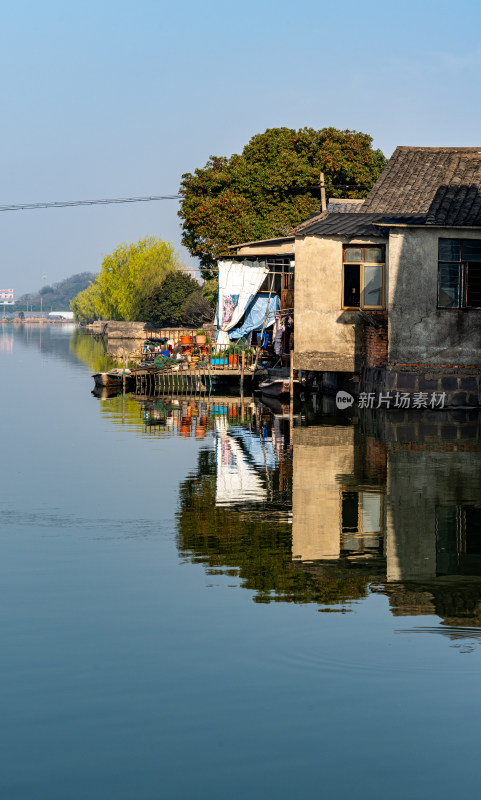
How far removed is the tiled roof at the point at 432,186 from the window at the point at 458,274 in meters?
0.75

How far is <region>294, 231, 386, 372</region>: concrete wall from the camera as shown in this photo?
96.5ft

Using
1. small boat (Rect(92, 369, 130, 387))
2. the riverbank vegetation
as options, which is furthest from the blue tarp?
the riverbank vegetation

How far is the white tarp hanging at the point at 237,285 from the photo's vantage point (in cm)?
4000

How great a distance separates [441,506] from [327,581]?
4333mm

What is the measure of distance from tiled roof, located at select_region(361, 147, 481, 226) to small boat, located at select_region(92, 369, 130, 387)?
50.6 ft

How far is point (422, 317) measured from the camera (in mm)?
26906

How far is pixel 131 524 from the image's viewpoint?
1333cm

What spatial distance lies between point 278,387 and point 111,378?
37.6 feet

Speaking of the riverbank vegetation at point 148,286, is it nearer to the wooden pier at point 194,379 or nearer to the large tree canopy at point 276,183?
the large tree canopy at point 276,183

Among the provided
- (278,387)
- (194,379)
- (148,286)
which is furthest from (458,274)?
(148,286)

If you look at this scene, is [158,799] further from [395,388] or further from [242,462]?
[395,388]

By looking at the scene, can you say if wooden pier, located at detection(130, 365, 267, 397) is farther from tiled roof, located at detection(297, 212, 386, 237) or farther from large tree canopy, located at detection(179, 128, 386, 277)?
large tree canopy, located at detection(179, 128, 386, 277)

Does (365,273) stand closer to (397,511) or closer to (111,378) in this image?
(397,511)

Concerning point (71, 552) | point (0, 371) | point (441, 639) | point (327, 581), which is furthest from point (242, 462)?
point (0, 371)
